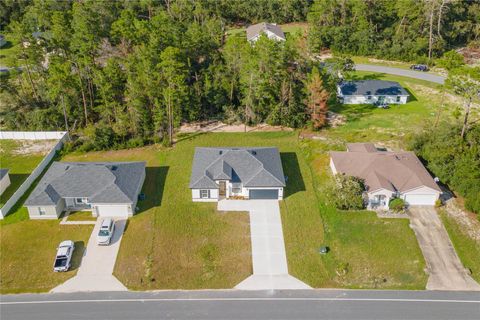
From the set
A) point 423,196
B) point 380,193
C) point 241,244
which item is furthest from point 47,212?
point 423,196

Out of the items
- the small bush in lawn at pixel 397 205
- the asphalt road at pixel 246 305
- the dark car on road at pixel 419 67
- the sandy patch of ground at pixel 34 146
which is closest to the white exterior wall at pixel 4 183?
the sandy patch of ground at pixel 34 146

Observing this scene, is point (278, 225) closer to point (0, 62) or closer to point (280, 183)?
point (280, 183)

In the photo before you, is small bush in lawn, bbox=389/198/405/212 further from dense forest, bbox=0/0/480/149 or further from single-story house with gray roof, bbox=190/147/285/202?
dense forest, bbox=0/0/480/149

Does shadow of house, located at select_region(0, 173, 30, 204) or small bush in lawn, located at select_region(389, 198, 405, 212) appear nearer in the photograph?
small bush in lawn, located at select_region(389, 198, 405, 212)

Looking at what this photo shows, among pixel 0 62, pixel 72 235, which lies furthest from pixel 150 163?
pixel 0 62

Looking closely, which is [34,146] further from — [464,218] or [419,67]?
[419,67]

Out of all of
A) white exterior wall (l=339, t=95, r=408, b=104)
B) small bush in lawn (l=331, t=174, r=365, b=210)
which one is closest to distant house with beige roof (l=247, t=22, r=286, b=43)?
white exterior wall (l=339, t=95, r=408, b=104)
